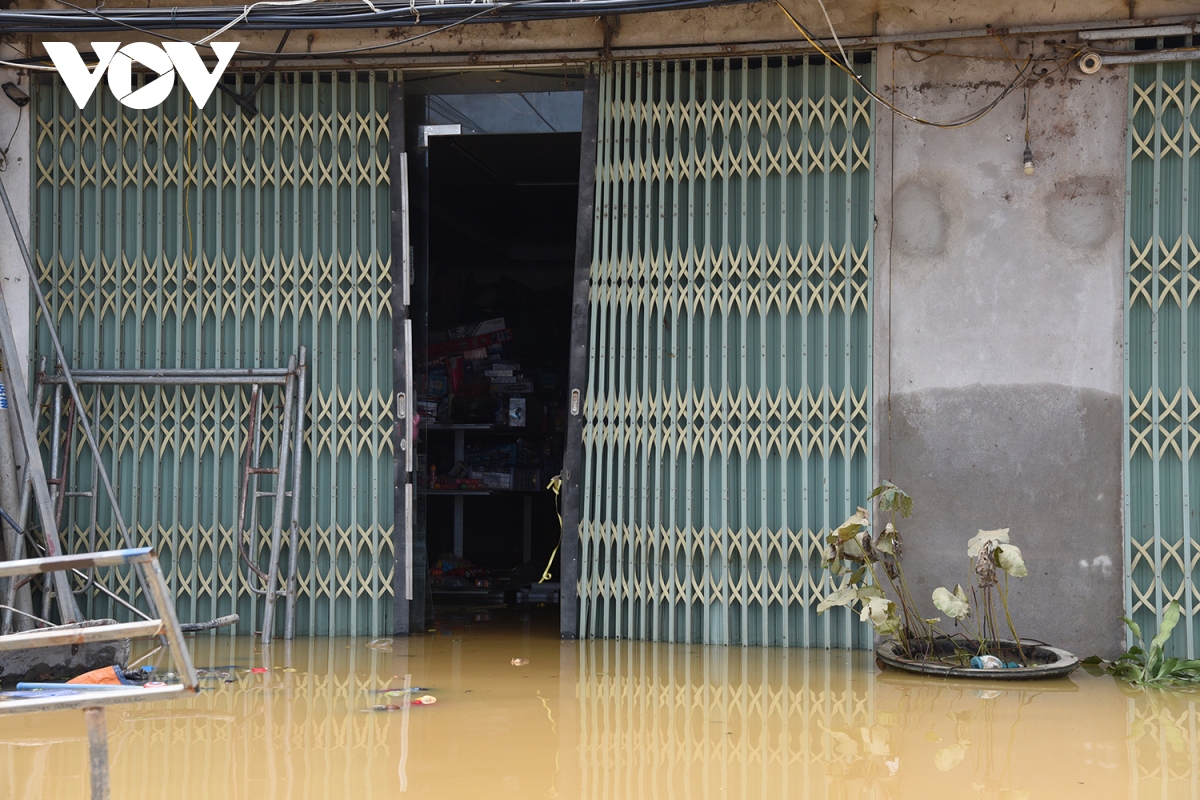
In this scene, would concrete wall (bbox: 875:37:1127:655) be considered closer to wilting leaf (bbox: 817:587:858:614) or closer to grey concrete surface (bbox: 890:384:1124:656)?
grey concrete surface (bbox: 890:384:1124:656)

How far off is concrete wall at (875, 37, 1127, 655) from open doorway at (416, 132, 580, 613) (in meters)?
2.38

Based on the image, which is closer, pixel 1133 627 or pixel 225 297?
pixel 1133 627

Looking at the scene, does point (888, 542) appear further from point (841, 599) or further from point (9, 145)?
point (9, 145)

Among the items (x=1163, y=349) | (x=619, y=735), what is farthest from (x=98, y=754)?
(x=1163, y=349)

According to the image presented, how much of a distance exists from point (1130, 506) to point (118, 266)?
5.51 metres

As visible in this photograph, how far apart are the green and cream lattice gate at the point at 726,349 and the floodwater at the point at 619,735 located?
44 centimetres

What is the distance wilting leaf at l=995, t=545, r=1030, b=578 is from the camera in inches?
187

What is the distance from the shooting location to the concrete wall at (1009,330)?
5.41m

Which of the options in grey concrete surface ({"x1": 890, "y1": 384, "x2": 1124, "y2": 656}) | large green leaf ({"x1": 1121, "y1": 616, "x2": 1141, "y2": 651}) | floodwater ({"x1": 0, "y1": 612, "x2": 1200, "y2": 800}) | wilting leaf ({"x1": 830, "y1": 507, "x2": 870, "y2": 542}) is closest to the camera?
floodwater ({"x1": 0, "y1": 612, "x2": 1200, "y2": 800})

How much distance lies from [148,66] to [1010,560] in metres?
4.24

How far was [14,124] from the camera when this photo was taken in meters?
6.11

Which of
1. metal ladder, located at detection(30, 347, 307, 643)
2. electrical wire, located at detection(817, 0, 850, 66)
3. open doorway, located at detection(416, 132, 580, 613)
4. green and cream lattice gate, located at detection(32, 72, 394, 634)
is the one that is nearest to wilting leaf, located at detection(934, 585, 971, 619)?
electrical wire, located at detection(817, 0, 850, 66)

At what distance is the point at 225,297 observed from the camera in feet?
19.9

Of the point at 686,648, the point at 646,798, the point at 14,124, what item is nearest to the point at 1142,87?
the point at 686,648
